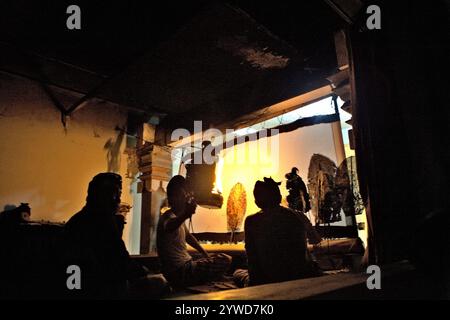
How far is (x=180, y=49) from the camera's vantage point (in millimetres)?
Result: 5344

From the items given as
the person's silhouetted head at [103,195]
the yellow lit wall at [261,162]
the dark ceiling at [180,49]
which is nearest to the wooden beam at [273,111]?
the dark ceiling at [180,49]

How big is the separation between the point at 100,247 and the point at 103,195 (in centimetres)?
58

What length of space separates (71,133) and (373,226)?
728 cm

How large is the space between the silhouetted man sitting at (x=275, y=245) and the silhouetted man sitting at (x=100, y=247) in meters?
1.55

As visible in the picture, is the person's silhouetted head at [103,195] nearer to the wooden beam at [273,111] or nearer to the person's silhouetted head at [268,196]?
the person's silhouetted head at [268,196]

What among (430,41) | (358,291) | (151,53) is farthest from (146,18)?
(358,291)

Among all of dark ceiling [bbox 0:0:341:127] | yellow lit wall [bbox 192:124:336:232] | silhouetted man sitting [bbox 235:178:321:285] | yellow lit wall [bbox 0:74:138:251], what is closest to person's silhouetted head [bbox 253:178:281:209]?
silhouetted man sitting [bbox 235:178:321:285]

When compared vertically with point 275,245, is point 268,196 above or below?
above

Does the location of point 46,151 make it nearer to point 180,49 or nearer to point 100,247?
point 180,49

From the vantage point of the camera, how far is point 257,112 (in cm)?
687

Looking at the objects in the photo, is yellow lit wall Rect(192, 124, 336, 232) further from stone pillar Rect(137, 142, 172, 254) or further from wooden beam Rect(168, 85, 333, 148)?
stone pillar Rect(137, 142, 172, 254)

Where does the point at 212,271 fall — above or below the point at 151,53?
below

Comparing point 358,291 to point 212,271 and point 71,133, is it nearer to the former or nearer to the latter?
point 212,271

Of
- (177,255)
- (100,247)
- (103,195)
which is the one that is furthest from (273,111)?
(100,247)
